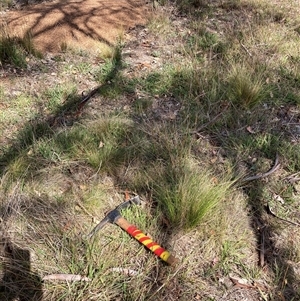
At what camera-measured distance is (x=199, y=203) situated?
92.7 inches

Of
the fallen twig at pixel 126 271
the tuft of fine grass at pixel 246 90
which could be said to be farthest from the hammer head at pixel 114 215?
the tuft of fine grass at pixel 246 90

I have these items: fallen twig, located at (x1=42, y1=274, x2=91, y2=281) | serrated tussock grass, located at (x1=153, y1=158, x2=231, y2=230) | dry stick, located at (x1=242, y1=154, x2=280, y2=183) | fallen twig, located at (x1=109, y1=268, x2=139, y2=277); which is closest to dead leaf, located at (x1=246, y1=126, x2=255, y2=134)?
dry stick, located at (x1=242, y1=154, x2=280, y2=183)

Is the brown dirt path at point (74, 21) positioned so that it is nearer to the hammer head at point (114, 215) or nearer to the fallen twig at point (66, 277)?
the hammer head at point (114, 215)

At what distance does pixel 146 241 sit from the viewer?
7.41 feet

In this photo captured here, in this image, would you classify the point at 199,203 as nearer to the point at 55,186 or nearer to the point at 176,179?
the point at 176,179

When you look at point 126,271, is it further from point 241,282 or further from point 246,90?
point 246,90

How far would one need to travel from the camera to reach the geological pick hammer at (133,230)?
2184 millimetres

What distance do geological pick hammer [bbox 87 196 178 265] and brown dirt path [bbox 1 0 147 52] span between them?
8.85ft

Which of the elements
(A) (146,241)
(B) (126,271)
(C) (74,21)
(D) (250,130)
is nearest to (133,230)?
(A) (146,241)

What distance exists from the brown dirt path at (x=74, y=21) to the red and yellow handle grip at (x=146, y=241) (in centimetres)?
285

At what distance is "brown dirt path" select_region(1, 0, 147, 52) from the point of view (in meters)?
4.56

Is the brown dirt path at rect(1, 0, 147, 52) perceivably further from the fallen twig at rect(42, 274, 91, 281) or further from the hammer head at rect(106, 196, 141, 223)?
the fallen twig at rect(42, 274, 91, 281)

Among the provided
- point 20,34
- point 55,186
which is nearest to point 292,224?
point 55,186

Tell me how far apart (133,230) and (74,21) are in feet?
11.5
